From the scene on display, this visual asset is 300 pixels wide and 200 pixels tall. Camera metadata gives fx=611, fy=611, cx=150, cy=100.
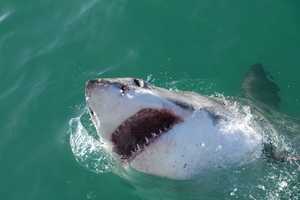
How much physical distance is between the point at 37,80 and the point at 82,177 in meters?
1.62

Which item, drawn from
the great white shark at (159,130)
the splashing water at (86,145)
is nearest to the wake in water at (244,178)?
the splashing water at (86,145)

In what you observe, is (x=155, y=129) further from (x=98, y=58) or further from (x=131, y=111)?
(x=98, y=58)

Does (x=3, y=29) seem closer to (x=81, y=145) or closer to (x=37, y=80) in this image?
(x=37, y=80)

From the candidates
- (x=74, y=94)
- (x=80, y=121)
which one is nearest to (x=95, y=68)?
(x=74, y=94)

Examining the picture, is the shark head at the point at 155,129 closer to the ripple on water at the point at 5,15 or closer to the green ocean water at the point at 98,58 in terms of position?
the green ocean water at the point at 98,58

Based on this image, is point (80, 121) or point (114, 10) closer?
point (80, 121)

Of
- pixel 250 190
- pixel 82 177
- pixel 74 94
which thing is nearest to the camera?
pixel 250 190

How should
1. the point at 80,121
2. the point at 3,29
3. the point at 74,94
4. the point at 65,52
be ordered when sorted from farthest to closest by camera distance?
1. the point at 3,29
2. the point at 65,52
3. the point at 74,94
4. the point at 80,121

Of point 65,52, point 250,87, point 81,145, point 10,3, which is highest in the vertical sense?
point 10,3

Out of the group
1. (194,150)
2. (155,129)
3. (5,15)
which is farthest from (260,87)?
(5,15)

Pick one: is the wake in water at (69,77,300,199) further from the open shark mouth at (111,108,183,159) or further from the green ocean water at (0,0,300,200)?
the green ocean water at (0,0,300,200)

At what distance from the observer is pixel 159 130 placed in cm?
339

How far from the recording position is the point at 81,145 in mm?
5441

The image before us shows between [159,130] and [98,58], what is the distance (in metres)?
3.41
